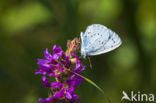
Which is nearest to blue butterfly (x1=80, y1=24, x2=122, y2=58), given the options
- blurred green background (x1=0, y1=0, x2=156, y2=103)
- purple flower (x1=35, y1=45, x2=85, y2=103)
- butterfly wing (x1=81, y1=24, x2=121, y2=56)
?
butterfly wing (x1=81, y1=24, x2=121, y2=56)

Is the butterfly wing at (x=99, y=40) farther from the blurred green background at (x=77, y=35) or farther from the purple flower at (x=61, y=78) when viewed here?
the blurred green background at (x=77, y=35)

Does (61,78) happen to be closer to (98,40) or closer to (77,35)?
(98,40)

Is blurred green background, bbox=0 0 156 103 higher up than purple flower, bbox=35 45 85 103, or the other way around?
blurred green background, bbox=0 0 156 103

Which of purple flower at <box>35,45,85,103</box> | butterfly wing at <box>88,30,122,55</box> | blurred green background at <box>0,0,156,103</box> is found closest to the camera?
purple flower at <box>35,45,85,103</box>

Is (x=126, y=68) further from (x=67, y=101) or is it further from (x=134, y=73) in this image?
(x=67, y=101)

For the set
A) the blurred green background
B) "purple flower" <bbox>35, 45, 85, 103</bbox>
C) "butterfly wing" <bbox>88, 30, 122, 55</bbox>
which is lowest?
"purple flower" <bbox>35, 45, 85, 103</bbox>

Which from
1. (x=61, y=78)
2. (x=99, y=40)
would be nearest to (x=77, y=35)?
(x=99, y=40)

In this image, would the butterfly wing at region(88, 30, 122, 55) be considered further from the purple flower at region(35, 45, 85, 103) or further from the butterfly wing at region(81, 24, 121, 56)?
the purple flower at region(35, 45, 85, 103)
